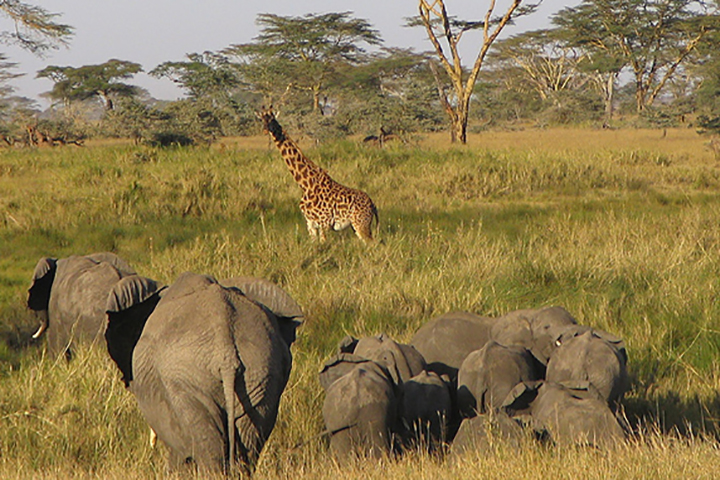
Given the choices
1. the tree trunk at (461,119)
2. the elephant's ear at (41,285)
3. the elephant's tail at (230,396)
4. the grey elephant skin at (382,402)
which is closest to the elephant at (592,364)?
the grey elephant skin at (382,402)

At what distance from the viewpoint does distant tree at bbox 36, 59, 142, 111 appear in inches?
1427

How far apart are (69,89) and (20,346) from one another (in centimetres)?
3495

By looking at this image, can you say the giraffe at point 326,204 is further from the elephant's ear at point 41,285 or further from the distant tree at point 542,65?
the distant tree at point 542,65

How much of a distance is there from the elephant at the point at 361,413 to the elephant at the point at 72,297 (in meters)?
1.67

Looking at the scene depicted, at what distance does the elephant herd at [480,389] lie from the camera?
302 centimetres

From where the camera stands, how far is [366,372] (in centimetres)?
312

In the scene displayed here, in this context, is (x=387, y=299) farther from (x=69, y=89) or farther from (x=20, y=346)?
(x=69, y=89)

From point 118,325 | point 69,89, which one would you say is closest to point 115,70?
point 69,89

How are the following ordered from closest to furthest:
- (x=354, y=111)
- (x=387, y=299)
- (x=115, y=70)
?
(x=387, y=299) → (x=354, y=111) → (x=115, y=70)

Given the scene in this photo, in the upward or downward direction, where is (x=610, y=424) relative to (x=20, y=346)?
upward

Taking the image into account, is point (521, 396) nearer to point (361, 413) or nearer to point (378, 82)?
point (361, 413)

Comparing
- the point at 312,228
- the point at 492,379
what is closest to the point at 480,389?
the point at 492,379

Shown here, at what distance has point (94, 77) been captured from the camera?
36312 millimetres

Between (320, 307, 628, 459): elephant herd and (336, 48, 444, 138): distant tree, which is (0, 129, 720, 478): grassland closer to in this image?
(320, 307, 628, 459): elephant herd
